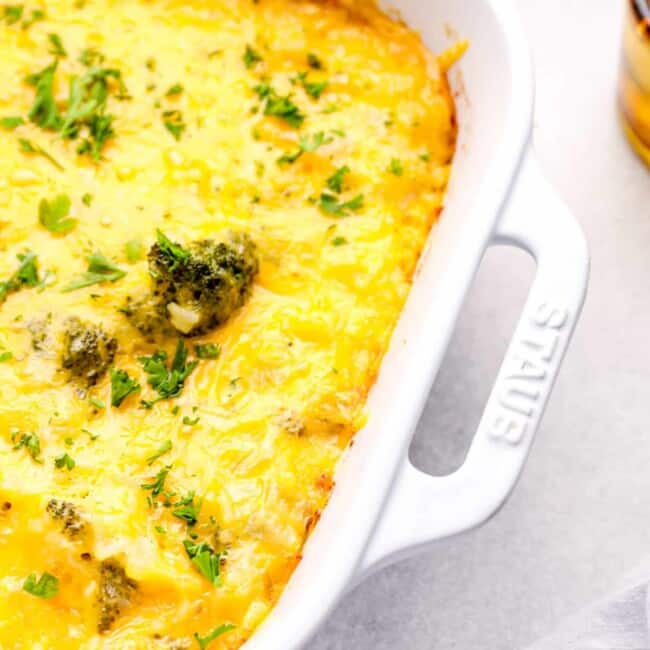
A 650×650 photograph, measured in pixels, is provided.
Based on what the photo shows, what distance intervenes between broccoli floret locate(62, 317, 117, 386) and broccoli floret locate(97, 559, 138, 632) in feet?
1.65

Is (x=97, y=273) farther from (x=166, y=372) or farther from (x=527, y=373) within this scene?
(x=527, y=373)

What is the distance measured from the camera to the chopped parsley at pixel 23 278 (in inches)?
116

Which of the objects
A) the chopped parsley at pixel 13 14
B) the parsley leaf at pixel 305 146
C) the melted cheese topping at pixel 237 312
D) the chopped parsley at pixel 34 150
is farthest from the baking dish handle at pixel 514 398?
the chopped parsley at pixel 13 14

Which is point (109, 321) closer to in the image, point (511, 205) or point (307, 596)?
point (307, 596)

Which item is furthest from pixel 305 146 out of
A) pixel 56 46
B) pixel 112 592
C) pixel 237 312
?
pixel 112 592

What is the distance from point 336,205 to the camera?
10.4ft

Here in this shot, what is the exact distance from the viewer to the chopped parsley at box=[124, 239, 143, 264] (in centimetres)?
301

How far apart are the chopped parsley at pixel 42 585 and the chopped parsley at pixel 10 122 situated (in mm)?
1345

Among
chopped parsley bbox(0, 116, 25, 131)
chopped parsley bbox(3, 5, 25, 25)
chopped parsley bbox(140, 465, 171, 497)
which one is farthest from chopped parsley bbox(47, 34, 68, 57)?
chopped parsley bbox(140, 465, 171, 497)

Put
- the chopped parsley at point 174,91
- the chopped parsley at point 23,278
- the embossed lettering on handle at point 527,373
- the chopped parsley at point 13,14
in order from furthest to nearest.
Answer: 1. the chopped parsley at point 13,14
2. the chopped parsley at point 174,91
3. the chopped parsley at point 23,278
4. the embossed lettering on handle at point 527,373

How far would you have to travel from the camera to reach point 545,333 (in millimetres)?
2756

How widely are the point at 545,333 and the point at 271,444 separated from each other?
75cm

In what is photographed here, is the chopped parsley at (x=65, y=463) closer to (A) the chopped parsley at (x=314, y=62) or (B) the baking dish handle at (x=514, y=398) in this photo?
(B) the baking dish handle at (x=514, y=398)

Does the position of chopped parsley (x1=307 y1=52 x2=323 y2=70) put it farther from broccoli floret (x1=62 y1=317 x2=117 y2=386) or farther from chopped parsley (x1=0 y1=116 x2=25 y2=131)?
broccoli floret (x1=62 y1=317 x2=117 y2=386)
